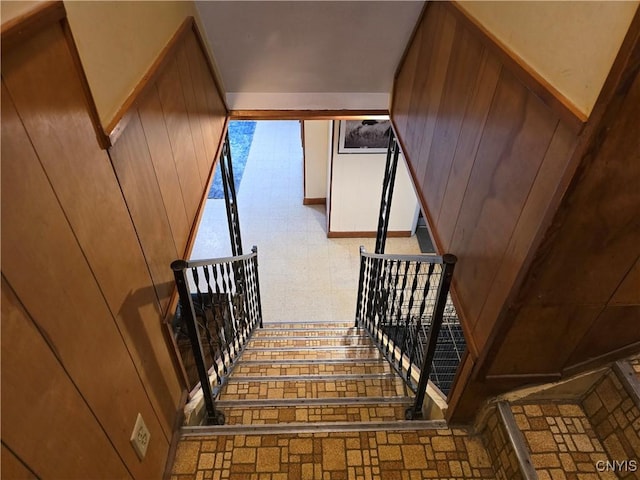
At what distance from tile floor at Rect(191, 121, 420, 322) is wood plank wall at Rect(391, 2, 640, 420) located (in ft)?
8.94

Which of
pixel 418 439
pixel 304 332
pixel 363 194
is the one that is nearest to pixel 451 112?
pixel 418 439

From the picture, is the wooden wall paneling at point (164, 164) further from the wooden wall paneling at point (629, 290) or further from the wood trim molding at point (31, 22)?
the wooden wall paneling at point (629, 290)

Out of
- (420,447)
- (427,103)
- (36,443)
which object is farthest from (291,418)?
(427,103)

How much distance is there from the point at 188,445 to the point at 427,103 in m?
2.23

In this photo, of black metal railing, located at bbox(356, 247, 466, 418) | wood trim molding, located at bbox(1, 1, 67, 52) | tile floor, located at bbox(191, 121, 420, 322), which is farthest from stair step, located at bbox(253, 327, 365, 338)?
wood trim molding, located at bbox(1, 1, 67, 52)

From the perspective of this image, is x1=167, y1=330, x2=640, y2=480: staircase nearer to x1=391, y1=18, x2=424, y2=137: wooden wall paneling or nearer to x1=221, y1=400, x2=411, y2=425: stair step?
x1=221, y1=400, x2=411, y2=425: stair step

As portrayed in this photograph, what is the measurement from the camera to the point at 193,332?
1695mm

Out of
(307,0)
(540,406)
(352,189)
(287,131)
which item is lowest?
(540,406)

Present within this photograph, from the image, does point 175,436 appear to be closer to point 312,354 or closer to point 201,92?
point 312,354

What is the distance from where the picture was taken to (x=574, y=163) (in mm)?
1008

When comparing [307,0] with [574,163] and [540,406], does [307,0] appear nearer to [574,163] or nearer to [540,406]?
[574,163]

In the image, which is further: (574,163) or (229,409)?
(229,409)

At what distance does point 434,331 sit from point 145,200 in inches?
53.2

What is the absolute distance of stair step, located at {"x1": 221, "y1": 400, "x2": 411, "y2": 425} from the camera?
2.06 meters
